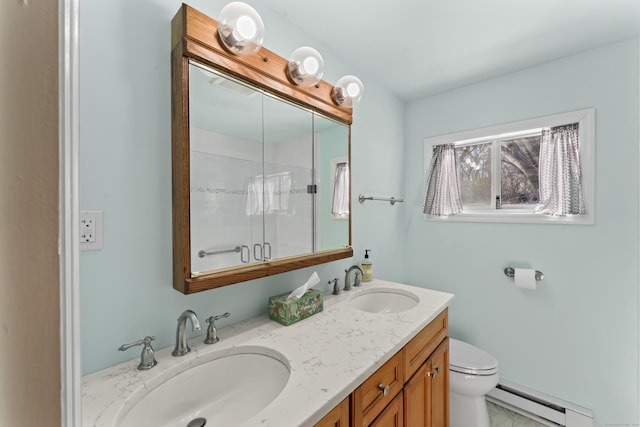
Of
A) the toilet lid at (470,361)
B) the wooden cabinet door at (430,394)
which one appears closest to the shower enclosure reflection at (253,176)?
the wooden cabinet door at (430,394)

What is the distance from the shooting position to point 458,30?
4.92 feet

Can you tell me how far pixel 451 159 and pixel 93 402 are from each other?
8.03 feet

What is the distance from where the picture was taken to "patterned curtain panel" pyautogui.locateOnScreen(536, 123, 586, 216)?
5.54 feet

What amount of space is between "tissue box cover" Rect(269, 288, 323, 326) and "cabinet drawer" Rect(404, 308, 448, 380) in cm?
43

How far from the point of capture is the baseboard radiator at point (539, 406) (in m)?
1.69

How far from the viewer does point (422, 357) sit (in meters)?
1.26

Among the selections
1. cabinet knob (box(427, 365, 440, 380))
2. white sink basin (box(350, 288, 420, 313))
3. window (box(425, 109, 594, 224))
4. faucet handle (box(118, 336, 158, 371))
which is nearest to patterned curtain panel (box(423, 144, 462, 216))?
window (box(425, 109, 594, 224))

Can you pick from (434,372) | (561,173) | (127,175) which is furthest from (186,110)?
(561,173)

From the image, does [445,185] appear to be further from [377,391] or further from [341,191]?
[377,391]

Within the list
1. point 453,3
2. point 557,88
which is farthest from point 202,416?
point 557,88

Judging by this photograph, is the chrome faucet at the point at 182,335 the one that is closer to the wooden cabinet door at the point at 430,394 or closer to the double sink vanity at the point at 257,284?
the double sink vanity at the point at 257,284

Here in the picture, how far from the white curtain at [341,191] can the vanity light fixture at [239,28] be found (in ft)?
2.58

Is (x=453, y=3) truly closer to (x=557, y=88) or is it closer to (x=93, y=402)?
(x=557, y=88)

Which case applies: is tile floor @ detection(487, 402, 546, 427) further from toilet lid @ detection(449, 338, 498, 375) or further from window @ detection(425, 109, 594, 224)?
window @ detection(425, 109, 594, 224)
